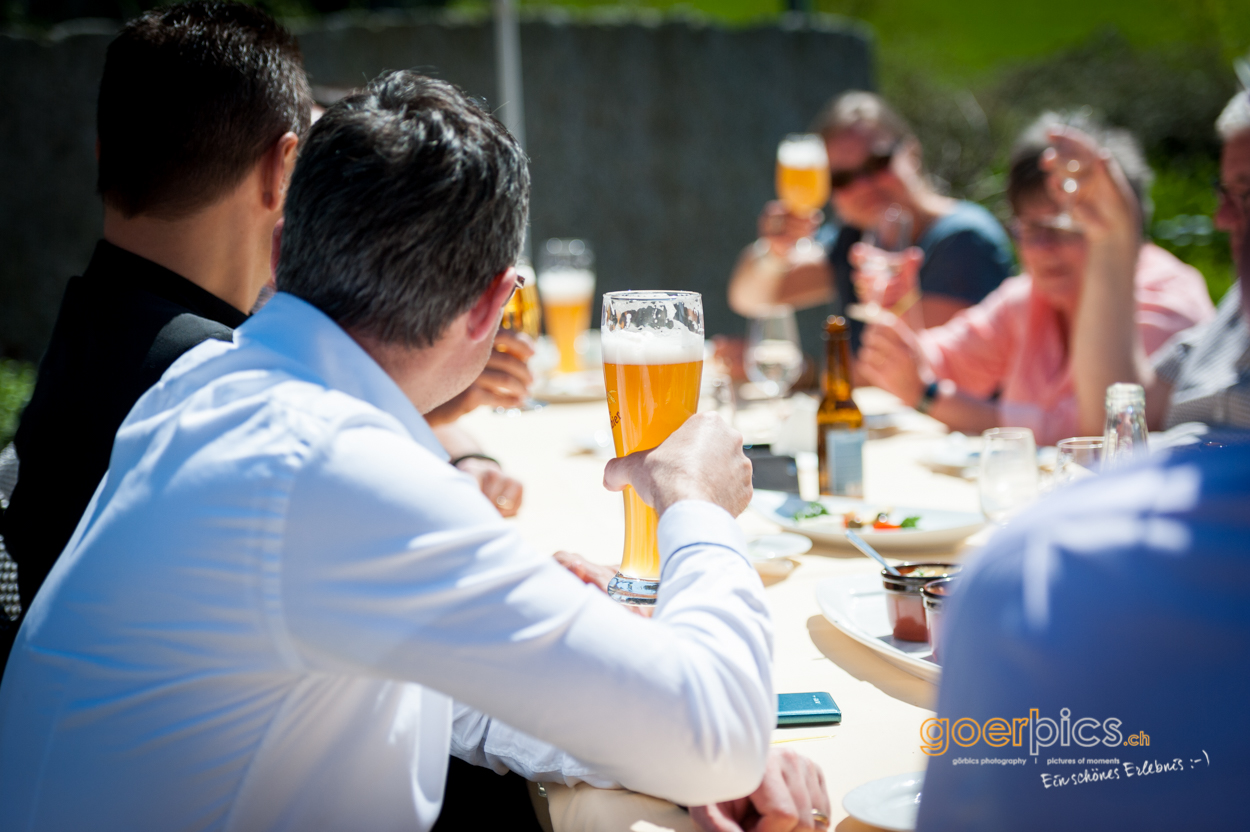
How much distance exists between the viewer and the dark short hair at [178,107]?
5.37 ft

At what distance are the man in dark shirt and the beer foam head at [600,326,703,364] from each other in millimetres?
561

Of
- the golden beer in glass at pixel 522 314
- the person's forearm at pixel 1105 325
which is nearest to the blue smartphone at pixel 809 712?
the golden beer in glass at pixel 522 314

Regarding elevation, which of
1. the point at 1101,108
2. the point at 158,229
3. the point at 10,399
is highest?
the point at 1101,108

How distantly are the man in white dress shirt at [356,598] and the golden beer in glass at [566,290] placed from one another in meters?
2.44

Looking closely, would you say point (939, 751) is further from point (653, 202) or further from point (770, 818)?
point (653, 202)

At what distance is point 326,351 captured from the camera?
3.08 feet

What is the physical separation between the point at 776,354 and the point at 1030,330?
0.78 meters

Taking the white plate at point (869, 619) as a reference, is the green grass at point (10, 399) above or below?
below

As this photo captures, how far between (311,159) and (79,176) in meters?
7.12

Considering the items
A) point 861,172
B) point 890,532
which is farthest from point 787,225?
point 890,532

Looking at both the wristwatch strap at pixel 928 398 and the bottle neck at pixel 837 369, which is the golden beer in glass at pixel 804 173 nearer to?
the wristwatch strap at pixel 928 398

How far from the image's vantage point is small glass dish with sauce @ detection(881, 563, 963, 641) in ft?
4.18

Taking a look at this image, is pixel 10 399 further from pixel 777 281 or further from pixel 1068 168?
pixel 1068 168

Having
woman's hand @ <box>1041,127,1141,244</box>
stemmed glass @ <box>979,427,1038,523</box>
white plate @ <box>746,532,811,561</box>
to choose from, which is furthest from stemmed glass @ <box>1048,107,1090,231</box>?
white plate @ <box>746,532,811,561</box>
